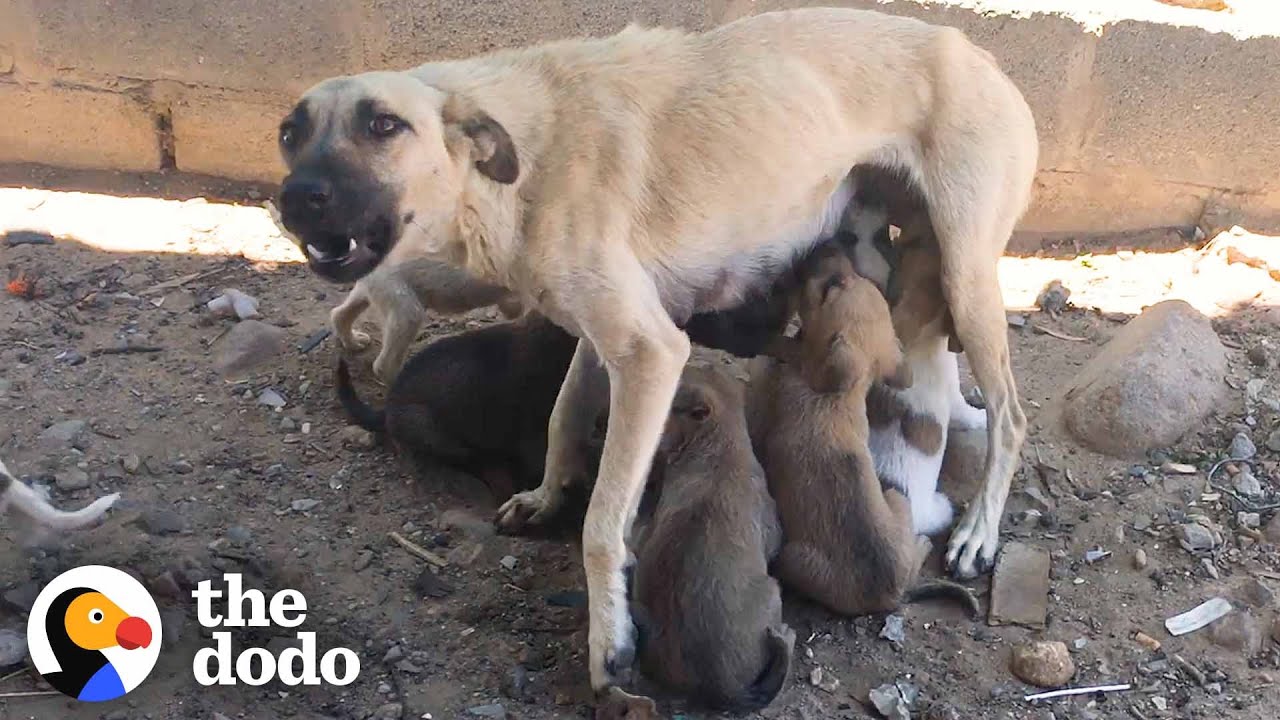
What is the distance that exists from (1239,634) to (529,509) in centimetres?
221

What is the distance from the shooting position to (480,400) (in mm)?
4262

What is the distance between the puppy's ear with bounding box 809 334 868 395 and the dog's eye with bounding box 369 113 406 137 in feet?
5.05

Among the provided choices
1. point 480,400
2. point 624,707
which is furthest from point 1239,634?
point 480,400

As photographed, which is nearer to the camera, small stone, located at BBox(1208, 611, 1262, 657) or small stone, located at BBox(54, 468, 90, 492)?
small stone, located at BBox(1208, 611, 1262, 657)

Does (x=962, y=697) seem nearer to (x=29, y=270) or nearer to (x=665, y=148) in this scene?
(x=665, y=148)

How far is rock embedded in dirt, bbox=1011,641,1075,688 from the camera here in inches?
142

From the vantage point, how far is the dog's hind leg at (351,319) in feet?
15.7

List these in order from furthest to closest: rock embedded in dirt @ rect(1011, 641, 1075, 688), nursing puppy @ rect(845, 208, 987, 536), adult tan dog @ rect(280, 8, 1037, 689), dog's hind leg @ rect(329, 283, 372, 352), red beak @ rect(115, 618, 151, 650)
Result: dog's hind leg @ rect(329, 283, 372, 352), nursing puppy @ rect(845, 208, 987, 536), rock embedded in dirt @ rect(1011, 641, 1075, 688), red beak @ rect(115, 618, 151, 650), adult tan dog @ rect(280, 8, 1037, 689)

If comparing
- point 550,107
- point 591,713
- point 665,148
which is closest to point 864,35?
point 665,148

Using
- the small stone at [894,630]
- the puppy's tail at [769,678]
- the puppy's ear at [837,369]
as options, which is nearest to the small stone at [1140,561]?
the small stone at [894,630]

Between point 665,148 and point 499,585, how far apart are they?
1.41 metres

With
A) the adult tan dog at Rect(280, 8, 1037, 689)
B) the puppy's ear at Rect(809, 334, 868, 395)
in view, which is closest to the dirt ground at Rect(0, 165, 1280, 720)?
the adult tan dog at Rect(280, 8, 1037, 689)

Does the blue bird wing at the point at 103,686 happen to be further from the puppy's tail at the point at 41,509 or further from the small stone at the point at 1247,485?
the small stone at the point at 1247,485

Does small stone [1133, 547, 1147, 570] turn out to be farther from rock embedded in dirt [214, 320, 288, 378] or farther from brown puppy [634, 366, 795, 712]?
rock embedded in dirt [214, 320, 288, 378]
